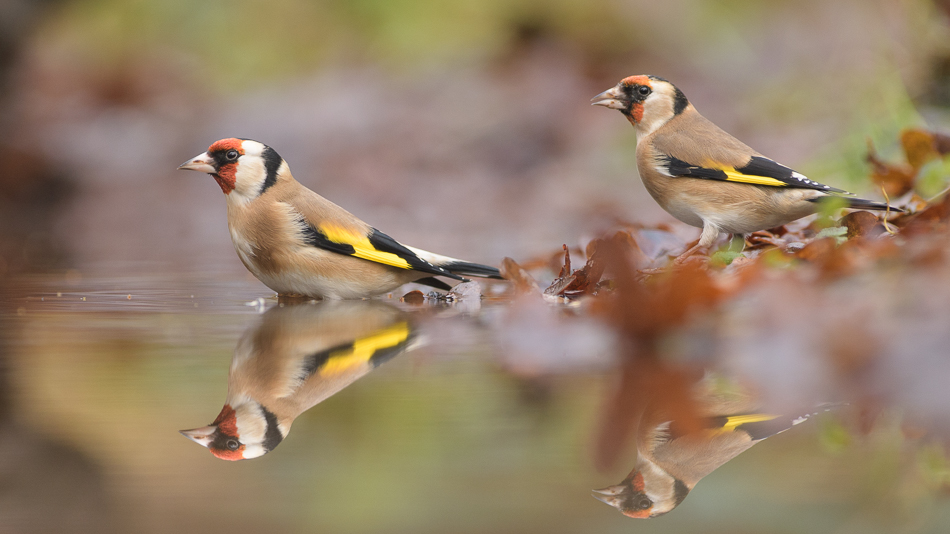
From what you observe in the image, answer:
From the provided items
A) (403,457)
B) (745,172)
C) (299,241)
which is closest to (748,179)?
(745,172)

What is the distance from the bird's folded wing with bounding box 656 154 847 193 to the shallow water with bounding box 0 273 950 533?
159 centimetres

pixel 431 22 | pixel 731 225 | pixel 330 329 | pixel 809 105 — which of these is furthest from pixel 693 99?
pixel 330 329

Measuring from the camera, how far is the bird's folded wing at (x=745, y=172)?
407 centimetres

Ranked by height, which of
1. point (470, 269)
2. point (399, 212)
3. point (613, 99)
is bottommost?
point (399, 212)

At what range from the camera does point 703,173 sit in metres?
4.25

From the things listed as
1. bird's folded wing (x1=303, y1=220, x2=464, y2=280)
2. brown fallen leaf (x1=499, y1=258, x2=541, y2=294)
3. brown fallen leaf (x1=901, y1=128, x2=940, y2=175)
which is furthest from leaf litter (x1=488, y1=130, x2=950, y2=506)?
brown fallen leaf (x1=901, y1=128, x2=940, y2=175)

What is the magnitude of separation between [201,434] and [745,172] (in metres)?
2.93

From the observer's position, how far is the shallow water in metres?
1.42

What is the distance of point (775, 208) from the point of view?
13.6 feet

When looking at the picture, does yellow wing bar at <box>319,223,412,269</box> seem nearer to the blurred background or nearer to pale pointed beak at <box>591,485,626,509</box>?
the blurred background

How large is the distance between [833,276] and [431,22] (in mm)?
11715

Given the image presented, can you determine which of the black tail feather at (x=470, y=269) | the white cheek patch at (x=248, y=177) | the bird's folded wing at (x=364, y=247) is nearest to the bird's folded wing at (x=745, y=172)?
the black tail feather at (x=470, y=269)

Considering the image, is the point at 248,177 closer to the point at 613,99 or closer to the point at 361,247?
the point at 361,247

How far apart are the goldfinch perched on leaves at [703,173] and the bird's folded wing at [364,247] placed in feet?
3.44
